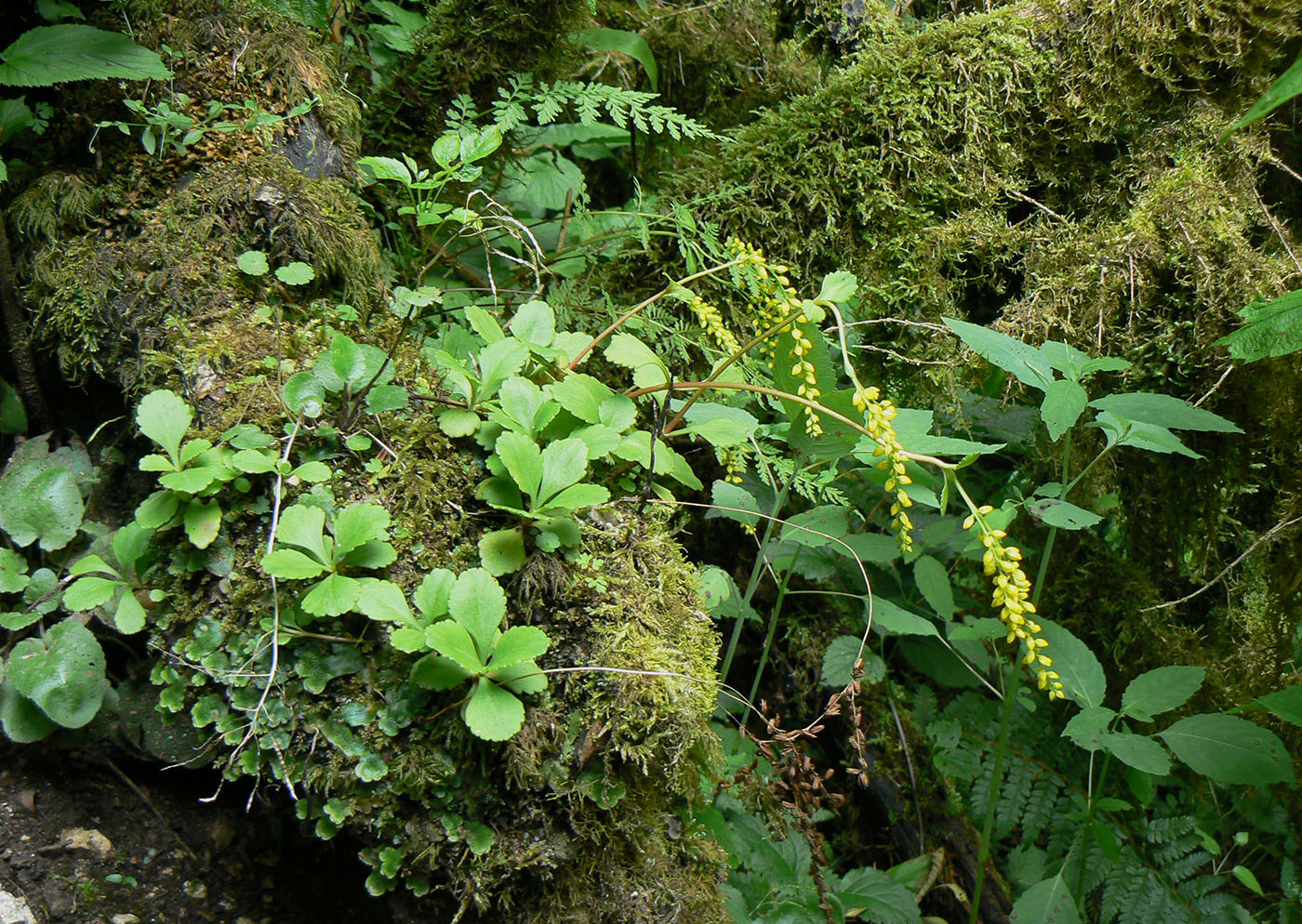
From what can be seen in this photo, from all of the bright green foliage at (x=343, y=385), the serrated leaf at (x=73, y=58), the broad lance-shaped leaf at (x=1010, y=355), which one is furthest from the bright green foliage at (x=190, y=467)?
the broad lance-shaped leaf at (x=1010, y=355)

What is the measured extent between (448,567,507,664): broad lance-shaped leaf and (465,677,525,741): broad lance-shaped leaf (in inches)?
2.0

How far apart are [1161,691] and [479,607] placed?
5.47 feet

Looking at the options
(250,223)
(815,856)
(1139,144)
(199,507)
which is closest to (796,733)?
(815,856)

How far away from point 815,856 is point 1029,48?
86.6 inches

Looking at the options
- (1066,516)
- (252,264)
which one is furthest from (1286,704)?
(252,264)

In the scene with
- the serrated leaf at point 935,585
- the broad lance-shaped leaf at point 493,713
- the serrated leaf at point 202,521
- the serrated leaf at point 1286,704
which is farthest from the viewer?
the serrated leaf at point 935,585

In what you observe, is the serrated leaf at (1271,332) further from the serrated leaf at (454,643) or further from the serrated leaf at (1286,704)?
the serrated leaf at (454,643)

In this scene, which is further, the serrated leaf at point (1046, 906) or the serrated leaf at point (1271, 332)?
the serrated leaf at point (1046, 906)

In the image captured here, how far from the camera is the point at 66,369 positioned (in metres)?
1.80

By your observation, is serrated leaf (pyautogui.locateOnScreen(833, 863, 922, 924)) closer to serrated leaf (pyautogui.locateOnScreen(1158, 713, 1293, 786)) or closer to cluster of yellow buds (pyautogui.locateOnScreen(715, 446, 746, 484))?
serrated leaf (pyautogui.locateOnScreen(1158, 713, 1293, 786))

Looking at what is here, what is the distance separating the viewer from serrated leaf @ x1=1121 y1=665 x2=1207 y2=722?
176 centimetres

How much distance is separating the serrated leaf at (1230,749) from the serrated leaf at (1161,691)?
6 centimetres

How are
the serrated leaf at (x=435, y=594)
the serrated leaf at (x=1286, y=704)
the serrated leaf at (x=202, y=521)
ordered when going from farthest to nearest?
the serrated leaf at (x=1286, y=704), the serrated leaf at (x=202, y=521), the serrated leaf at (x=435, y=594)

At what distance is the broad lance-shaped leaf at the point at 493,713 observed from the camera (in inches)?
43.1
